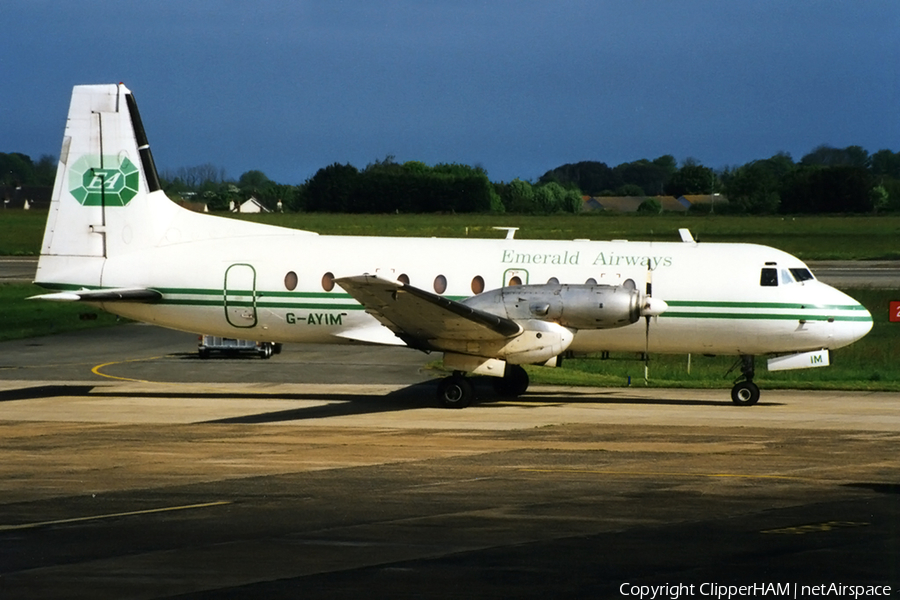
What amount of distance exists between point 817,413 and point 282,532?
14.5 metres

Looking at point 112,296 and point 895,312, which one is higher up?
point 112,296

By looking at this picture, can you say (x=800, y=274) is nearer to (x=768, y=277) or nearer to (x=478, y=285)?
(x=768, y=277)

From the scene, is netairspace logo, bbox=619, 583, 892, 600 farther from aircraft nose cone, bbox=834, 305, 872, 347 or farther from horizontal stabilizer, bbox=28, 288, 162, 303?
horizontal stabilizer, bbox=28, 288, 162, 303

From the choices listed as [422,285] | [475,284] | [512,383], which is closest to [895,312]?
[512,383]

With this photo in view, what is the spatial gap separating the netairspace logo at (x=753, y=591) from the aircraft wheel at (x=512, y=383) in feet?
53.8

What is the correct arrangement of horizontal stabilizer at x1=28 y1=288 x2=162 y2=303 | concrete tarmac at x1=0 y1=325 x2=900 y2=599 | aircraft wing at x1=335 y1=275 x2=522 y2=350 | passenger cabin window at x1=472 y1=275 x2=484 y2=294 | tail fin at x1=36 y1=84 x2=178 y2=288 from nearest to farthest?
1. concrete tarmac at x1=0 y1=325 x2=900 y2=599
2. aircraft wing at x1=335 y1=275 x2=522 y2=350
3. passenger cabin window at x1=472 y1=275 x2=484 y2=294
4. horizontal stabilizer at x1=28 y1=288 x2=162 y2=303
5. tail fin at x1=36 y1=84 x2=178 y2=288

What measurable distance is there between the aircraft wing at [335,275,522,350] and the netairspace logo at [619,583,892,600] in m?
12.4

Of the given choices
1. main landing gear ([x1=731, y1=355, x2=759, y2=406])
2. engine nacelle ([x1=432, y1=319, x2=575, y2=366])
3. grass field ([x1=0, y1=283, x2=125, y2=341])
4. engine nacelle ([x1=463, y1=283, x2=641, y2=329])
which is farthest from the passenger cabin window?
grass field ([x1=0, y1=283, x2=125, y2=341])

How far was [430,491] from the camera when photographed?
15.6m

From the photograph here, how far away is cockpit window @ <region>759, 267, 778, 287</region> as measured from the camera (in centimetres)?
2492

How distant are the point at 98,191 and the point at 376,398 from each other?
7.84m

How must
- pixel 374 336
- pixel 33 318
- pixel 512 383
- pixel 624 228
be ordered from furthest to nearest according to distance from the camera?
pixel 624 228
pixel 33 318
pixel 512 383
pixel 374 336

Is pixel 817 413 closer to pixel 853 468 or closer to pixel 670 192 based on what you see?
pixel 853 468

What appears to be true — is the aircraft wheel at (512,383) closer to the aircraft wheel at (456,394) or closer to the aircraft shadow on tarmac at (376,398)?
the aircraft shadow on tarmac at (376,398)
